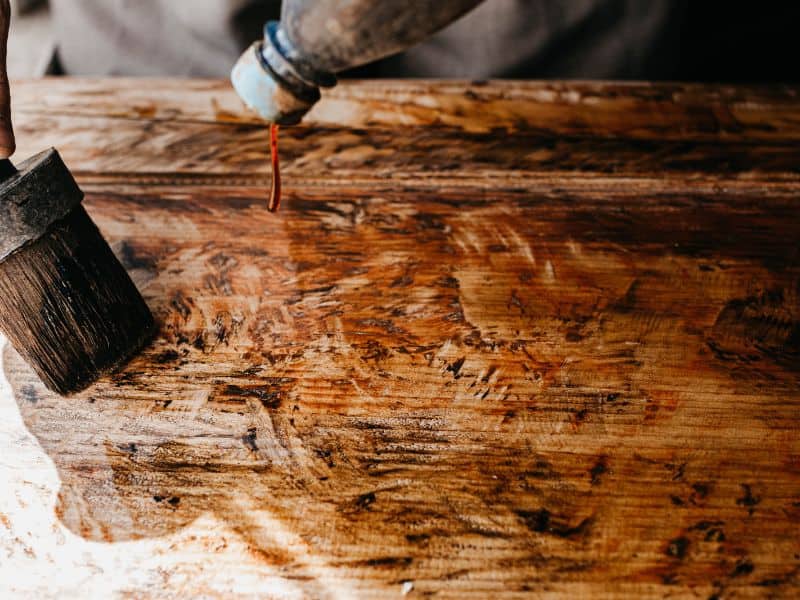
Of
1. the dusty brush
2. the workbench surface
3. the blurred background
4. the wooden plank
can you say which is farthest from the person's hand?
the blurred background

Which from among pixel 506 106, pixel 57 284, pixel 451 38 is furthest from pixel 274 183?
pixel 451 38

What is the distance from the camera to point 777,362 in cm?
92

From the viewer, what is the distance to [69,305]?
2.82ft

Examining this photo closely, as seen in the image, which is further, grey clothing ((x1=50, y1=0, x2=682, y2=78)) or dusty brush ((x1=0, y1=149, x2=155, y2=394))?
grey clothing ((x1=50, y1=0, x2=682, y2=78))

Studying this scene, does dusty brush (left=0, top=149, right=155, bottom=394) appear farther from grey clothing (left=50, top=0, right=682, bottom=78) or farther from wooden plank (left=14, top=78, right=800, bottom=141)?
grey clothing (left=50, top=0, right=682, bottom=78)

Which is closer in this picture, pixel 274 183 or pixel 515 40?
pixel 274 183

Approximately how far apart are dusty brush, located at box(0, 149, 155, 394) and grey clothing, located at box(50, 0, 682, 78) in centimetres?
83

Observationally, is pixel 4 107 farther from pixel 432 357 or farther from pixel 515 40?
pixel 515 40

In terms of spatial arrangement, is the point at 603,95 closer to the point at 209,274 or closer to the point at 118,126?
the point at 209,274

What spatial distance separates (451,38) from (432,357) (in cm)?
89

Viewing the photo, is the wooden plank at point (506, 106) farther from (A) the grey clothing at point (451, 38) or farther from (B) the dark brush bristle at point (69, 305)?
(B) the dark brush bristle at point (69, 305)

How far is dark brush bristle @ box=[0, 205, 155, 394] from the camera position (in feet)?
2.73

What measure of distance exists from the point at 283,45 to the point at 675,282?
0.69m

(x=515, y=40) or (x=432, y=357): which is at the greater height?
(x=515, y=40)
